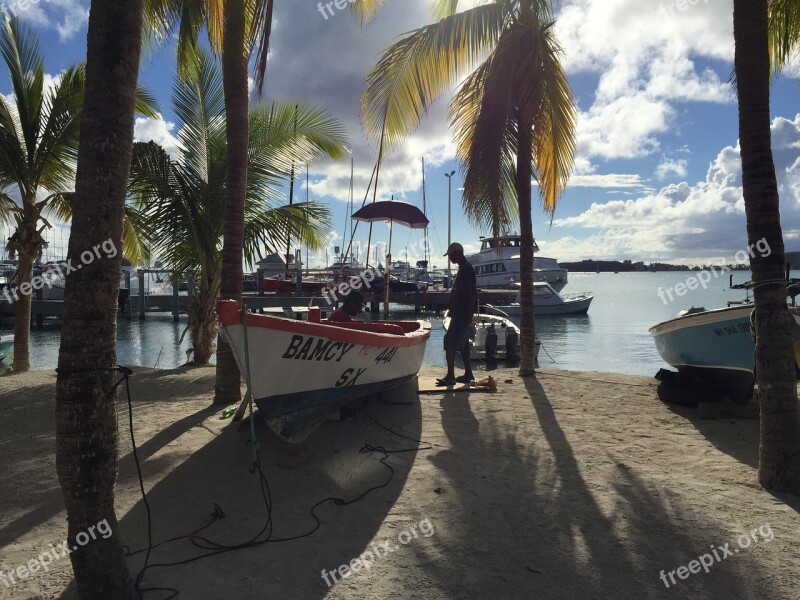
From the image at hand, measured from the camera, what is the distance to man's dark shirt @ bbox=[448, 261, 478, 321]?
28.8 feet

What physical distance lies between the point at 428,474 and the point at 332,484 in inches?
34.3

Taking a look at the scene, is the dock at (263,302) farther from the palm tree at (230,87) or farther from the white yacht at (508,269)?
the palm tree at (230,87)

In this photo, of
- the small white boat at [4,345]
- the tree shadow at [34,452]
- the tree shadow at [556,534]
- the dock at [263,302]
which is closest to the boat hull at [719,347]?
the tree shadow at [556,534]

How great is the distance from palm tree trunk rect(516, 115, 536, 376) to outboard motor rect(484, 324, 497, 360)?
32.5ft

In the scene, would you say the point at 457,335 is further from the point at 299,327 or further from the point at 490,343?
the point at 490,343

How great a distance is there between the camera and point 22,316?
37.7 feet

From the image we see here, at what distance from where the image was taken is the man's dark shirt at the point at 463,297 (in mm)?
8789

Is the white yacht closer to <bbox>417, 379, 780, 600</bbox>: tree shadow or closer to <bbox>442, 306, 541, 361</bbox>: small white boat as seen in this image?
<bbox>442, 306, 541, 361</bbox>: small white boat

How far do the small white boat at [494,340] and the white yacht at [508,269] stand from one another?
2973cm

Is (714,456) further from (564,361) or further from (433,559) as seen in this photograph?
(564,361)

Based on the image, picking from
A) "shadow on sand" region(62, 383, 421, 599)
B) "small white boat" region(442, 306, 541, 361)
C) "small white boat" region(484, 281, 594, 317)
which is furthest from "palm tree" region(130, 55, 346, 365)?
"small white boat" region(484, 281, 594, 317)

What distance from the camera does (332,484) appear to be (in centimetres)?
484

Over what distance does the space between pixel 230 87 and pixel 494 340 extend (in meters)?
15.0

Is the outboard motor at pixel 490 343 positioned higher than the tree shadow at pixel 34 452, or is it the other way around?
the tree shadow at pixel 34 452
